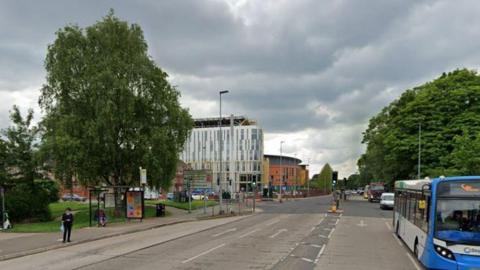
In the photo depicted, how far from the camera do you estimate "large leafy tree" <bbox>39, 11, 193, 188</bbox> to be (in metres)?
37.0

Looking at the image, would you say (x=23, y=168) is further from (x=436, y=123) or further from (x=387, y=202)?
(x=436, y=123)

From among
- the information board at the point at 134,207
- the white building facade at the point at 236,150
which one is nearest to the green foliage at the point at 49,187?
the information board at the point at 134,207

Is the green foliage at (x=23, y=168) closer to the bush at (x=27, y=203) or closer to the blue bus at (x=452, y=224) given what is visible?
the bush at (x=27, y=203)

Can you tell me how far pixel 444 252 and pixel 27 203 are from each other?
30.7 metres

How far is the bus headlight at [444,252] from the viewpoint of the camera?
1220 cm

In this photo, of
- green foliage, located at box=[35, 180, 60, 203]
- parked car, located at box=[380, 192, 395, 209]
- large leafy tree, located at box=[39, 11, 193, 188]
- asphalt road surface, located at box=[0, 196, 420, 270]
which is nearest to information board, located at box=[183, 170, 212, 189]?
large leafy tree, located at box=[39, 11, 193, 188]

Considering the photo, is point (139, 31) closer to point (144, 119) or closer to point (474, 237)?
point (144, 119)

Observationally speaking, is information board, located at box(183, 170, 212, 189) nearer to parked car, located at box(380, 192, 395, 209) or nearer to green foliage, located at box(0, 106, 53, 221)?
green foliage, located at box(0, 106, 53, 221)

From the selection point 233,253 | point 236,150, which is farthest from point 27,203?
point 236,150

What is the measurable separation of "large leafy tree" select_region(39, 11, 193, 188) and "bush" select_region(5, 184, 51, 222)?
2.08 m

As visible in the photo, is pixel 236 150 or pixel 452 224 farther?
pixel 236 150

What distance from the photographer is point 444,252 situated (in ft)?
40.5

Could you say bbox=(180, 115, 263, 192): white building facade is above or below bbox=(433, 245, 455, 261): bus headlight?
above

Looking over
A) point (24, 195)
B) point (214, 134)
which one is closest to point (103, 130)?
point (24, 195)
